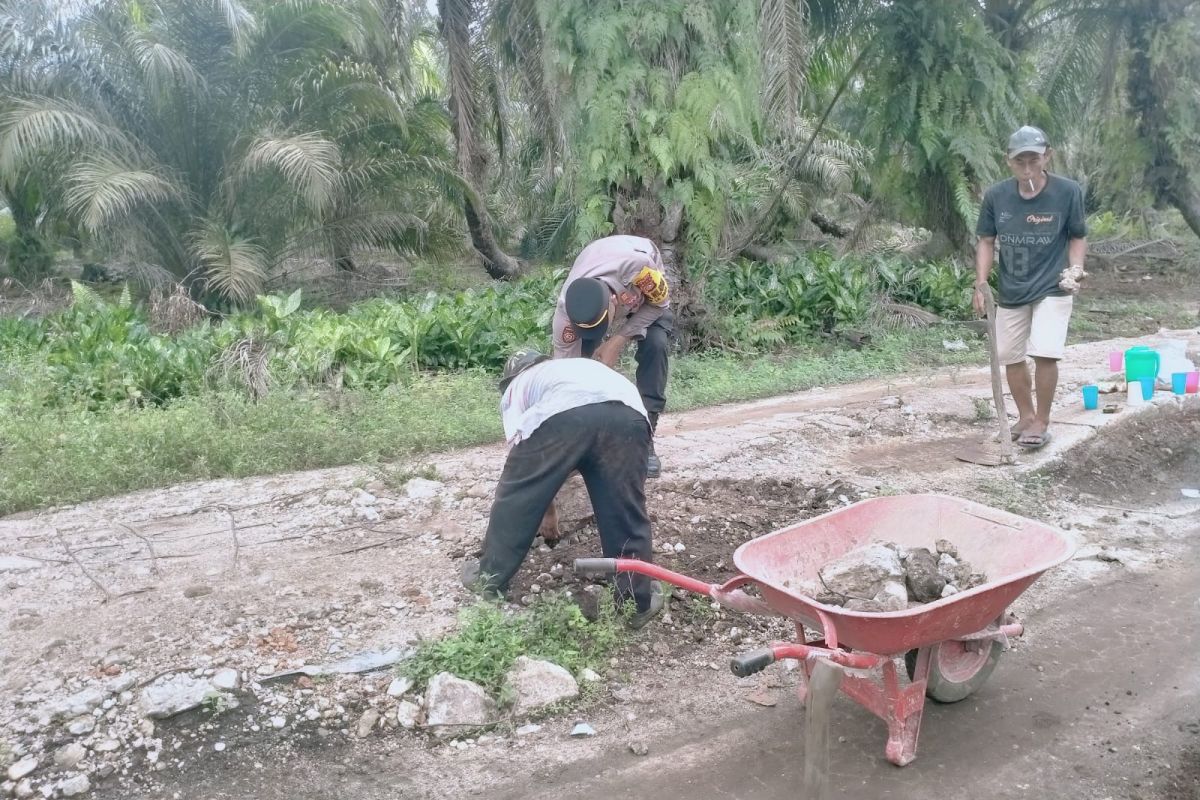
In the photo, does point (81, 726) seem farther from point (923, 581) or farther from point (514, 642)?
point (923, 581)

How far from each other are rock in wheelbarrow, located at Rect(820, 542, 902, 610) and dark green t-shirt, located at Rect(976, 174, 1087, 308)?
10.4 ft

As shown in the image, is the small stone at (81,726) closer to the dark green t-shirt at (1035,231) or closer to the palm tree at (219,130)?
the dark green t-shirt at (1035,231)

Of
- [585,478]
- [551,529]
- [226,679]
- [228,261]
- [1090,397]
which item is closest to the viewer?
[226,679]

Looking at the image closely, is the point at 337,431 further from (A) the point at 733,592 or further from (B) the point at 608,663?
(A) the point at 733,592

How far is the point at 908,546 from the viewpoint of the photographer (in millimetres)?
4027

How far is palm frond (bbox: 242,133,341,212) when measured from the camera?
10758mm

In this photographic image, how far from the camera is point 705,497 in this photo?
5.61m

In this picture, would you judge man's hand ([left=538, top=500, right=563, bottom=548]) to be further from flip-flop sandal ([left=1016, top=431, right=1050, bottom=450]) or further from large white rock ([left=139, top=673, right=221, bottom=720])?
flip-flop sandal ([left=1016, top=431, right=1050, bottom=450])

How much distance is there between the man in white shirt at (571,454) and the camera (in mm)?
3828

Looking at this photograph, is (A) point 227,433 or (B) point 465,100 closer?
(A) point 227,433

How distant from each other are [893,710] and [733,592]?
628 mm

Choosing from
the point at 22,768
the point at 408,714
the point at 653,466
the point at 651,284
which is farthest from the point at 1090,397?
the point at 22,768

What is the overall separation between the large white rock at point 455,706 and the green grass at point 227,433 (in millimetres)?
2485

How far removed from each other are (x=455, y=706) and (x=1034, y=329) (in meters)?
4.29
